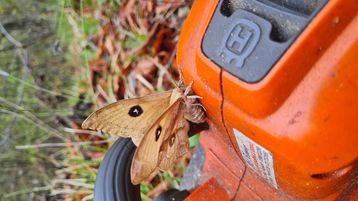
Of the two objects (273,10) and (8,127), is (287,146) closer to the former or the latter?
(273,10)

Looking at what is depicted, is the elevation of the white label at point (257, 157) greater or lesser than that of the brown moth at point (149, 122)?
lesser

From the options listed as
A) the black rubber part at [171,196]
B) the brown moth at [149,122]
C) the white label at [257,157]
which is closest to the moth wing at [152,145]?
the brown moth at [149,122]

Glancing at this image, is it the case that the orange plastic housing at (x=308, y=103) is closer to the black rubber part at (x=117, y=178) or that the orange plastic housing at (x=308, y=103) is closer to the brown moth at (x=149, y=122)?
the brown moth at (x=149, y=122)

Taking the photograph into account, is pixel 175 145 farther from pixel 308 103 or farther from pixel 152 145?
pixel 308 103

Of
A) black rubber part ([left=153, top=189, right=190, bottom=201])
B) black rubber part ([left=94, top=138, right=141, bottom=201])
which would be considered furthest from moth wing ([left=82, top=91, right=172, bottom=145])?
black rubber part ([left=153, top=189, right=190, bottom=201])

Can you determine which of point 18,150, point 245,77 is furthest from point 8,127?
point 245,77

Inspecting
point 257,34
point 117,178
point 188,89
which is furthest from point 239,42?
point 117,178

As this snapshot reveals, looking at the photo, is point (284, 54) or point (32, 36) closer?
point (284, 54)
